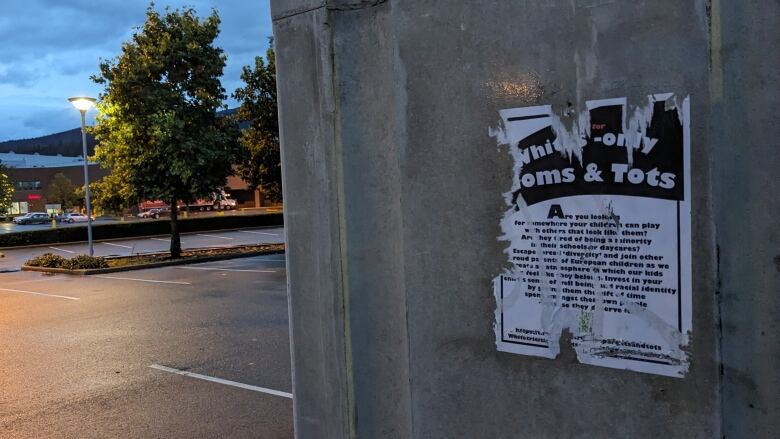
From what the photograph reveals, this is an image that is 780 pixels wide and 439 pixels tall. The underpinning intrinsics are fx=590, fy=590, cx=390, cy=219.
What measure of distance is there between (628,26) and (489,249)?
91cm

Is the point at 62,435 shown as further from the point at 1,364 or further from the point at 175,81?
the point at 175,81

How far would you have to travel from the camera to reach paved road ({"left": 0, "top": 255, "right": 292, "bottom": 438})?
16.7ft

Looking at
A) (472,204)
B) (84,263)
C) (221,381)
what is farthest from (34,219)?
(472,204)

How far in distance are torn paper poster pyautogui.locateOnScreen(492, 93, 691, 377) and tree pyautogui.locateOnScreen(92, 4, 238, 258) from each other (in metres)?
20.0

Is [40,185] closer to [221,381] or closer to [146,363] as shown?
[146,363]

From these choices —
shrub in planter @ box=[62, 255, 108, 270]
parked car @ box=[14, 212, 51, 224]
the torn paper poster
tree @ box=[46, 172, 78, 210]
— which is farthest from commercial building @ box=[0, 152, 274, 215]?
the torn paper poster

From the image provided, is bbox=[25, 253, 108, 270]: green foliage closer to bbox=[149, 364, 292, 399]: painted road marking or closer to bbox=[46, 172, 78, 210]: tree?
bbox=[149, 364, 292, 399]: painted road marking

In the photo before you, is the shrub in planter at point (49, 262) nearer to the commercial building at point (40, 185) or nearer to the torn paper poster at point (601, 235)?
the torn paper poster at point (601, 235)

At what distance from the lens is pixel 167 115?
2059 cm

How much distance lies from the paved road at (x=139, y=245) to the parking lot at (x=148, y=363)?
1278 cm

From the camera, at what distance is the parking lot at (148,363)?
16.8 ft

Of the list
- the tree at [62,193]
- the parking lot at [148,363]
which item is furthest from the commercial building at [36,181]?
the parking lot at [148,363]

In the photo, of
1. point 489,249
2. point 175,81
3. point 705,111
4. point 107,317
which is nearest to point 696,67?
point 705,111

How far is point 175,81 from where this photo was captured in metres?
21.8
